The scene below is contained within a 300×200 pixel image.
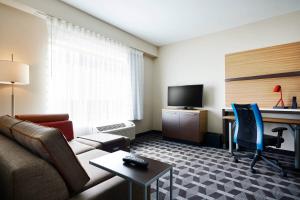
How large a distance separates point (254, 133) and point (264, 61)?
5.73 ft

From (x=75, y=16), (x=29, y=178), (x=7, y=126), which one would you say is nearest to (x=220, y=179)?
(x=29, y=178)

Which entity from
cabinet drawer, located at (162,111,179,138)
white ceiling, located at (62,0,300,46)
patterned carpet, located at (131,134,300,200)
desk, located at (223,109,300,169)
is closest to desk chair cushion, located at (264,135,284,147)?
desk, located at (223,109,300,169)

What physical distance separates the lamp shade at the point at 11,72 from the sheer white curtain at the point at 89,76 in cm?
58

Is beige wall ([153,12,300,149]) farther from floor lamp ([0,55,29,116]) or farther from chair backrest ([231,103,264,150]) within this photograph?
floor lamp ([0,55,29,116])

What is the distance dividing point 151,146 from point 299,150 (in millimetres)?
2562

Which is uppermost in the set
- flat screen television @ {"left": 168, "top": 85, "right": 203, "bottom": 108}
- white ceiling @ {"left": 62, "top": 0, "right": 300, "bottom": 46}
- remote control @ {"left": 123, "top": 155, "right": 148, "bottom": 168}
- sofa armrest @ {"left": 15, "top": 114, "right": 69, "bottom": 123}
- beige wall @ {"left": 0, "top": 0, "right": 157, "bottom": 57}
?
white ceiling @ {"left": 62, "top": 0, "right": 300, "bottom": 46}

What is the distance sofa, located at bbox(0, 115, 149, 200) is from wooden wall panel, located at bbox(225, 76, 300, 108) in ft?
10.7

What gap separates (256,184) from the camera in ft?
6.75

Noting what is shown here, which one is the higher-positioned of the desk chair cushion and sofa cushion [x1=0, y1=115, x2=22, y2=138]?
sofa cushion [x1=0, y1=115, x2=22, y2=138]

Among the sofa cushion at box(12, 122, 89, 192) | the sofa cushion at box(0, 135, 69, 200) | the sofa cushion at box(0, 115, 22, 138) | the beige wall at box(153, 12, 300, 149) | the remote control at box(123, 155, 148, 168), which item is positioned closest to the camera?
the sofa cushion at box(0, 135, 69, 200)

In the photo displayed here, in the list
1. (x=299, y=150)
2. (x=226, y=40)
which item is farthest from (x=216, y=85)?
(x=299, y=150)

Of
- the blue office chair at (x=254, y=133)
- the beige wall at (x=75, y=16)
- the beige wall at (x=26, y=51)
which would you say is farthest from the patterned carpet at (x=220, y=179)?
the beige wall at (x=75, y=16)

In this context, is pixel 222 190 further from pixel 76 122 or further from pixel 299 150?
pixel 76 122

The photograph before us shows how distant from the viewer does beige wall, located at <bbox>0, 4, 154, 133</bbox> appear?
2.34m
